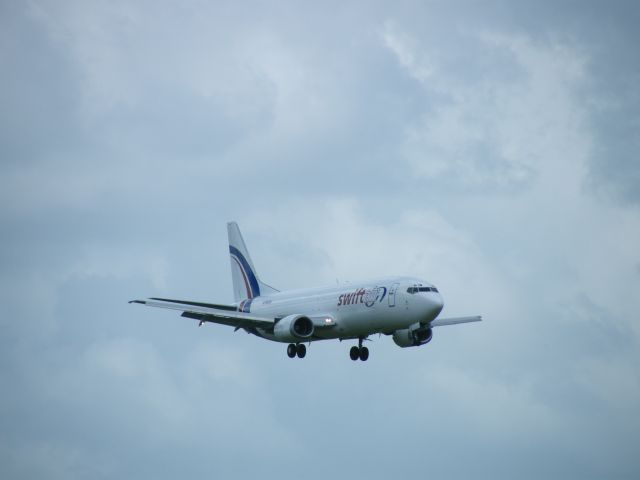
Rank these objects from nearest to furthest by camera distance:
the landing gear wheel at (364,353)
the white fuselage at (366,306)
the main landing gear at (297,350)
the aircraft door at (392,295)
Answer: the white fuselage at (366,306) → the aircraft door at (392,295) → the landing gear wheel at (364,353) → the main landing gear at (297,350)

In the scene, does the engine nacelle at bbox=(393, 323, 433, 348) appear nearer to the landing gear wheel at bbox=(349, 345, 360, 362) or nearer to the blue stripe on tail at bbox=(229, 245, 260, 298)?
the landing gear wheel at bbox=(349, 345, 360, 362)

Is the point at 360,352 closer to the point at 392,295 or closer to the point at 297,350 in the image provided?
the point at 297,350

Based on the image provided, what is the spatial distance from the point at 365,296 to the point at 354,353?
23.1 ft

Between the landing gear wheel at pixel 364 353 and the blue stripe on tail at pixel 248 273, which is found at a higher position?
the blue stripe on tail at pixel 248 273

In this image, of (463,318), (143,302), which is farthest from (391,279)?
(143,302)

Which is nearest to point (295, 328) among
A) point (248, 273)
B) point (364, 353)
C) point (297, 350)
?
point (297, 350)

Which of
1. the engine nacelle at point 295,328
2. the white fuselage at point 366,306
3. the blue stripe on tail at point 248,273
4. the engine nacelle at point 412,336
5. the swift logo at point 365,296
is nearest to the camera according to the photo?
the white fuselage at point 366,306

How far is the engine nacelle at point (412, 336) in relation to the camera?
7544cm

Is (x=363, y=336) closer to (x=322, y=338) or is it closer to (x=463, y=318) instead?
(x=322, y=338)

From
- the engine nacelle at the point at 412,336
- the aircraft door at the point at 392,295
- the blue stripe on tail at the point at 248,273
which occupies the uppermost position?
the blue stripe on tail at the point at 248,273

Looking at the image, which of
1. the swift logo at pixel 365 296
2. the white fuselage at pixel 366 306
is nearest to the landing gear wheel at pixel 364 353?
the white fuselage at pixel 366 306

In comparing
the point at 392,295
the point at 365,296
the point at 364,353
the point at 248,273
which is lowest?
the point at 392,295

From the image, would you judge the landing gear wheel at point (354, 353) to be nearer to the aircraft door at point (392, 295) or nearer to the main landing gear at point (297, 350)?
the main landing gear at point (297, 350)

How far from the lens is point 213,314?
7938 cm
